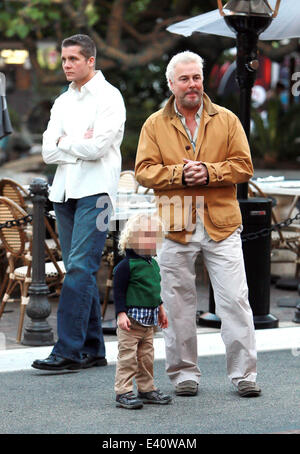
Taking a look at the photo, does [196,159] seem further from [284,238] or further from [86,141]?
[284,238]

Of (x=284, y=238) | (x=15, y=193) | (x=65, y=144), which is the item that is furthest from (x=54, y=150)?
(x=284, y=238)

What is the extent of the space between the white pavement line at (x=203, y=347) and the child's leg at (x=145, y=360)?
125cm

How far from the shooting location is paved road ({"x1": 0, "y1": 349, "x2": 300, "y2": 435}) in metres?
5.66

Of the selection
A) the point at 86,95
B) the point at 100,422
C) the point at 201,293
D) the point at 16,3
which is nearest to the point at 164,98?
the point at 16,3

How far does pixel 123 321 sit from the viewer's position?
5.98 m

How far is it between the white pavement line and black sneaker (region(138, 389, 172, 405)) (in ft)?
4.02

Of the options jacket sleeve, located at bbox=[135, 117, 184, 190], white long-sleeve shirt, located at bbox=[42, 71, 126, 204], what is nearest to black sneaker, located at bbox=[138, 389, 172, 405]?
jacket sleeve, located at bbox=[135, 117, 184, 190]

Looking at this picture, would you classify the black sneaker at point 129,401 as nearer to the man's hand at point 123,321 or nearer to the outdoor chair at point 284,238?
the man's hand at point 123,321

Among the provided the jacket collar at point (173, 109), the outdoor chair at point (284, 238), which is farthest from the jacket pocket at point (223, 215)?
the outdoor chair at point (284, 238)

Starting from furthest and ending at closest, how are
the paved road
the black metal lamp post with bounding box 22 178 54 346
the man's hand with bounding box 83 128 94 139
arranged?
the black metal lamp post with bounding box 22 178 54 346, the man's hand with bounding box 83 128 94 139, the paved road

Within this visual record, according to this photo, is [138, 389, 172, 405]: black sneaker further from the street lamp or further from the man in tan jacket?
the street lamp

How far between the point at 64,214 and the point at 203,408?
1.80 meters
